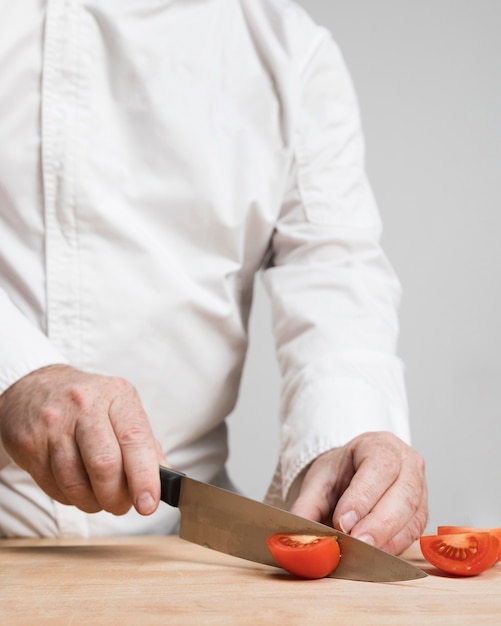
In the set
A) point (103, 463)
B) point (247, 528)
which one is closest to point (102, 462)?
point (103, 463)

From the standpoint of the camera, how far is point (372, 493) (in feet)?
2.41

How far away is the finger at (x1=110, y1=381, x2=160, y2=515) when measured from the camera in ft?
2.22

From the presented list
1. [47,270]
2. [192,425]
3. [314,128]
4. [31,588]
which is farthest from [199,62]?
[31,588]

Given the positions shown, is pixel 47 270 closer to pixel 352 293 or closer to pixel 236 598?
pixel 352 293

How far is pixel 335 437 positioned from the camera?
0.90 metres

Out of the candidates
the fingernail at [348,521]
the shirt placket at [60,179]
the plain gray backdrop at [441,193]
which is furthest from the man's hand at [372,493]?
the plain gray backdrop at [441,193]

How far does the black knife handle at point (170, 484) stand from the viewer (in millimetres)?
722

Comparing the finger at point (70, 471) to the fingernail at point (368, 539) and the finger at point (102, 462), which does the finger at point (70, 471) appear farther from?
the fingernail at point (368, 539)

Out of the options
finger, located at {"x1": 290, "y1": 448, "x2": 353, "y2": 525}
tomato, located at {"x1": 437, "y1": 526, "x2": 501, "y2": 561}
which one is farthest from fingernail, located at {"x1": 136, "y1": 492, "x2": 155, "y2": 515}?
tomato, located at {"x1": 437, "y1": 526, "x2": 501, "y2": 561}

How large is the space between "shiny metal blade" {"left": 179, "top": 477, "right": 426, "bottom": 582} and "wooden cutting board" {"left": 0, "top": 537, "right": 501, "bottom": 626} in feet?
0.04

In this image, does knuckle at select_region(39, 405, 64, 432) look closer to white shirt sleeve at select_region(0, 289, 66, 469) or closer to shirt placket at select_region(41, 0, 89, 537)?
white shirt sleeve at select_region(0, 289, 66, 469)

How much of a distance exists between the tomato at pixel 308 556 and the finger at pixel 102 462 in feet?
0.43

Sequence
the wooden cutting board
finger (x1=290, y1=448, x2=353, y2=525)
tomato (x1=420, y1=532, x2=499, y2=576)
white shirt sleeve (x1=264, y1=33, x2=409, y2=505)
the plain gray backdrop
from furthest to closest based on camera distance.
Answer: the plain gray backdrop
white shirt sleeve (x1=264, y1=33, x2=409, y2=505)
finger (x1=290, y1=448, x2=353, y2=525)
tomato (x1=420, y1=532, x2=499, y2=576)
the wooden cutting board

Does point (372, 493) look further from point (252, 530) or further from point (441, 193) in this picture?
point (441, 193)
